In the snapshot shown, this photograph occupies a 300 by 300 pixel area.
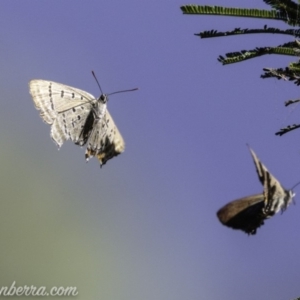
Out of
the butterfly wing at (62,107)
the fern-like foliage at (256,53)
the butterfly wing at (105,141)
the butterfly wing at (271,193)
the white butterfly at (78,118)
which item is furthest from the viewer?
the butterfly wing at (62,107)

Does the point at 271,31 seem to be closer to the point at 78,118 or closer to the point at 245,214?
the point at 245,214

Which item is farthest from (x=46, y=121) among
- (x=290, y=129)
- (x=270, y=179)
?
(x=270, y=179)

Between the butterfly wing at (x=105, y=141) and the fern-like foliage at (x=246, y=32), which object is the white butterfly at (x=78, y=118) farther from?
the fern-like foliage at (x=246, y=32)

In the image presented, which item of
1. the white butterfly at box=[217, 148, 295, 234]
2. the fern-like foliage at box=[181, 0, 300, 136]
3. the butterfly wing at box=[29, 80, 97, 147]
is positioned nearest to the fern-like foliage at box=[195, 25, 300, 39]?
the fern-like foliage at box=[181, 0, 300, 136]

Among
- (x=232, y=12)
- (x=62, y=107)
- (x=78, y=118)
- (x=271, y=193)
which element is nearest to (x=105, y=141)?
(x=78, y=118)

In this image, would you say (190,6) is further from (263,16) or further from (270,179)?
(270,179)

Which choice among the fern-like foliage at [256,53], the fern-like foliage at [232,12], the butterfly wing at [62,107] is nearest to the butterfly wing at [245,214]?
the fern-like foliage at [256,53]

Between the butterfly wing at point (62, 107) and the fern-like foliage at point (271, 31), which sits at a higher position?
the butterfly wing at point (62, 107)
